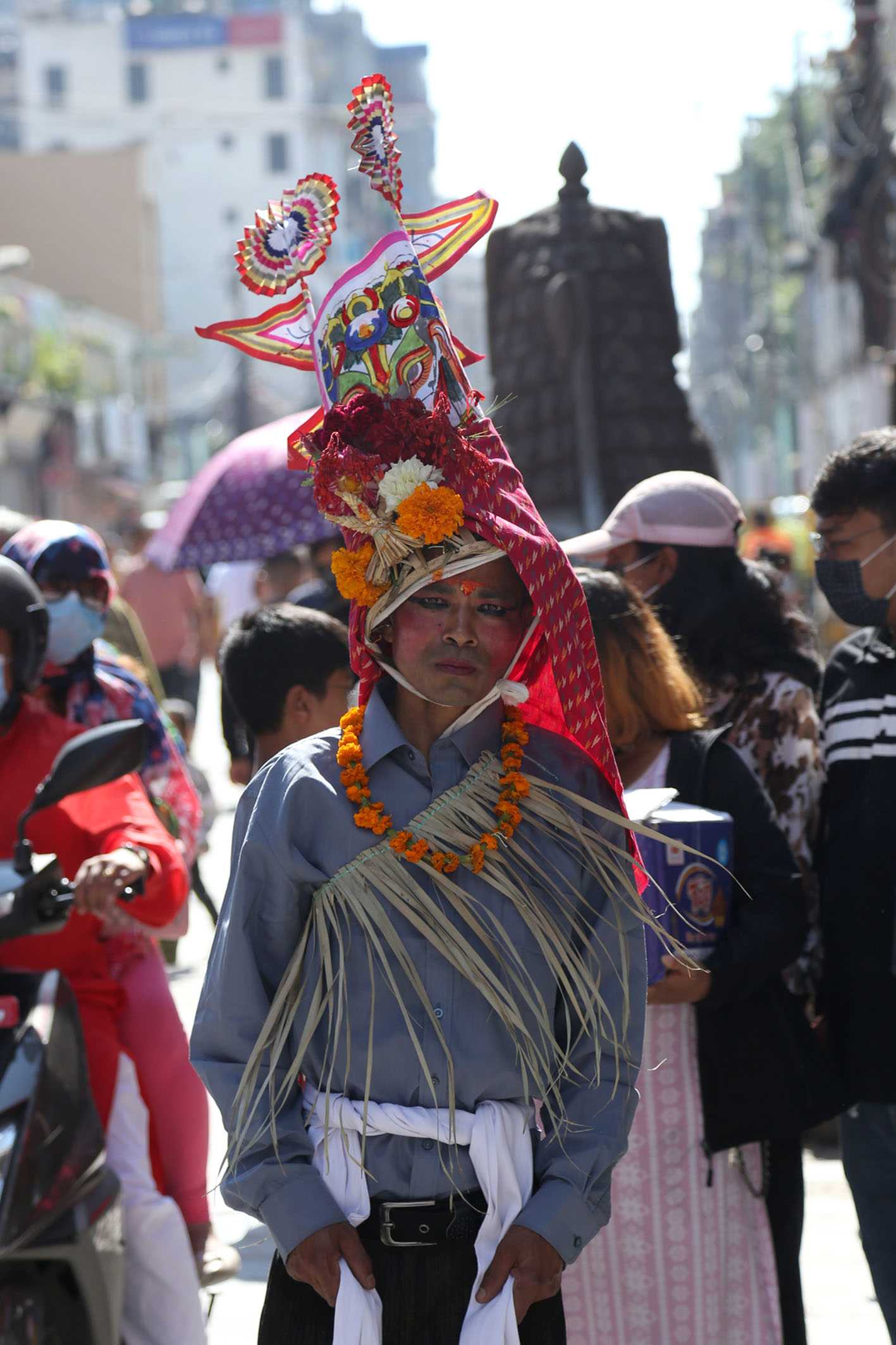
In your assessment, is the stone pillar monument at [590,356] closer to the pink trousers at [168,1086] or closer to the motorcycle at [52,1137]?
the pink trousers at [168,1086]

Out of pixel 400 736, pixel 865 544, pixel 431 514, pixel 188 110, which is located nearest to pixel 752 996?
pixel 865 544

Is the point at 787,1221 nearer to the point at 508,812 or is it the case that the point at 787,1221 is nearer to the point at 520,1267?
the point at 520,1267

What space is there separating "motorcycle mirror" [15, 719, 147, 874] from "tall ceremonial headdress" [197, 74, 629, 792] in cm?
66

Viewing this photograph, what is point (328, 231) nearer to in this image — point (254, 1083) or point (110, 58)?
point (254, 1083)

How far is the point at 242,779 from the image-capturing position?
4.91 meters

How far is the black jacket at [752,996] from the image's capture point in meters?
3.33

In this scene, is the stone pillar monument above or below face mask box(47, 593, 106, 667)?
above

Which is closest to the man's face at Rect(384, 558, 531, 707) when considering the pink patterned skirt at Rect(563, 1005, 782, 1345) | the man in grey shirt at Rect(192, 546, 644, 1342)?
the man in grey shirt at Rect(192, 546, 644, 1342)

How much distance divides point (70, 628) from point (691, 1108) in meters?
1.81

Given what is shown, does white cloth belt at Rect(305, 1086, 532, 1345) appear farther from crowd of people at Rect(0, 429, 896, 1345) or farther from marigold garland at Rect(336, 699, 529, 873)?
marigold garland at Rect(336, 699, 529, 873)

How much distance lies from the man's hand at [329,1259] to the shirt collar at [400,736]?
64 centimetres

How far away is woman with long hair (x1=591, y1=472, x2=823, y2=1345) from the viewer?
3.53m

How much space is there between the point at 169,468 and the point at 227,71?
25498 millimetres

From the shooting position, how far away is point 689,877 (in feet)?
10.7
